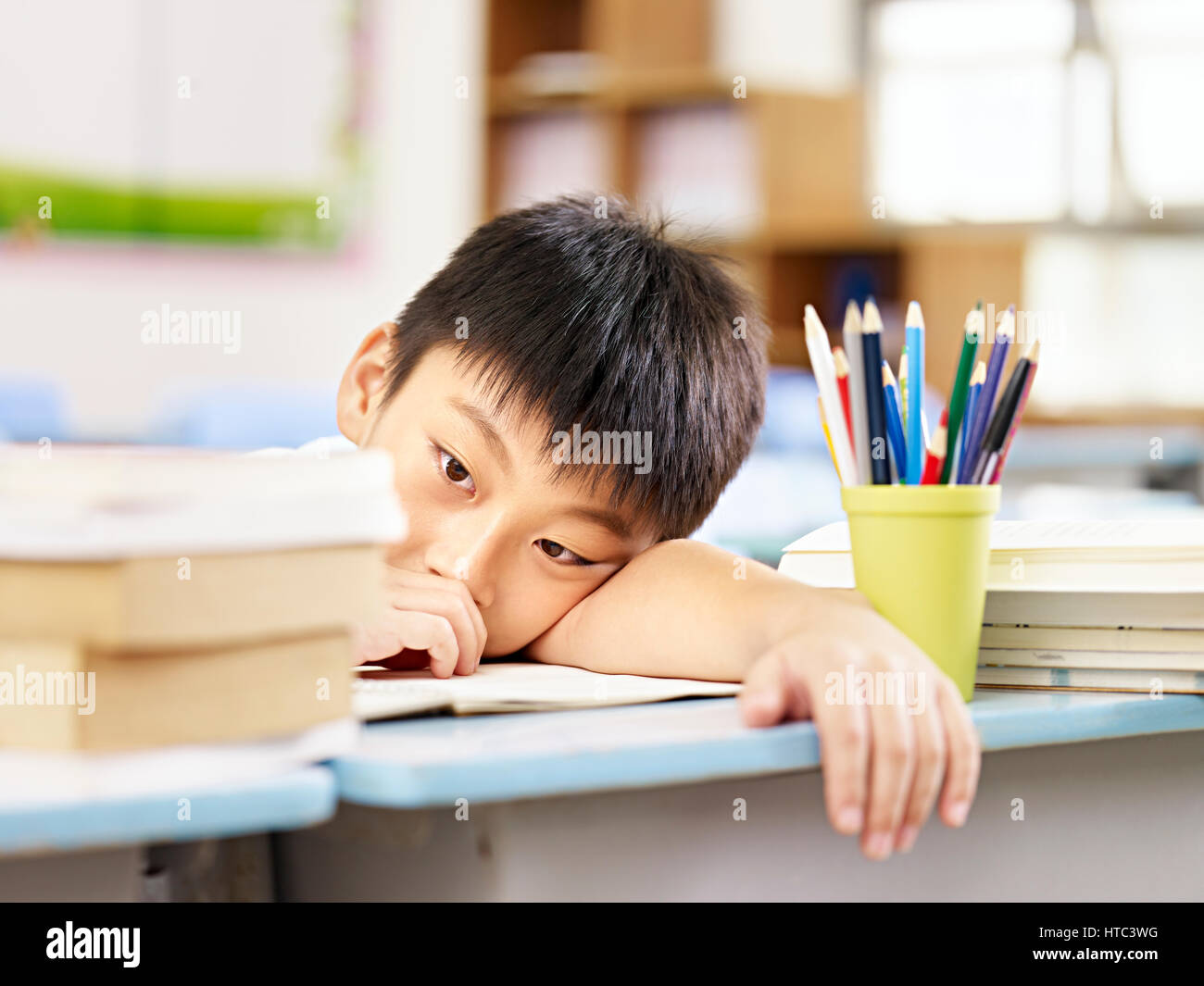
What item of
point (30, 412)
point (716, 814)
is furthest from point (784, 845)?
point (30, 412)

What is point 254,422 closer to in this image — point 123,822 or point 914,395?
point 914,395

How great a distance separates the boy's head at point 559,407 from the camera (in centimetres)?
86

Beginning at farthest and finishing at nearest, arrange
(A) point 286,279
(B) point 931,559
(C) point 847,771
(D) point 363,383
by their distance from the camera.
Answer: (A) point 286,279 < (D) point 363,383 < (B) point 931,559 < (C) point 847,771

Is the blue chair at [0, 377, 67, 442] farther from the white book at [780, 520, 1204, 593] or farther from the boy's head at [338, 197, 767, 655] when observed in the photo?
the white book at [780, 520, 1204, 593]

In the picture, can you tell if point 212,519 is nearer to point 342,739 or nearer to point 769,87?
point 342,739

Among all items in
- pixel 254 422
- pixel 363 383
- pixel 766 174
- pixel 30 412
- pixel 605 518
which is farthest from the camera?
pixel 766 174

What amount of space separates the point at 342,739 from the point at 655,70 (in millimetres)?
4809

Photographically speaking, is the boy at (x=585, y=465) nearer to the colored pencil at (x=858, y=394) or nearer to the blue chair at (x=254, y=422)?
the colored pencil at (x=858, y=394)

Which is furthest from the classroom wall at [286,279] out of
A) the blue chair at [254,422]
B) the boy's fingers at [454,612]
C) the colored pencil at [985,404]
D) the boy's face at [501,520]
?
the colored pencil at [985,404]

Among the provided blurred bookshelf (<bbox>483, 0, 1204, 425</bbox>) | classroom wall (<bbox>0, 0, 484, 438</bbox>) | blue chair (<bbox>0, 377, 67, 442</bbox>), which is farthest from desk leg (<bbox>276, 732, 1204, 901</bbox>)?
blurred bookshelf (<bbox>483, 0, 1204, 425</bbox>)

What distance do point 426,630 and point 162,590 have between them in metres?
0.29

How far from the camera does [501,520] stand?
0.85 m

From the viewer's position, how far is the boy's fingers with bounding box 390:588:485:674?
76 cm
